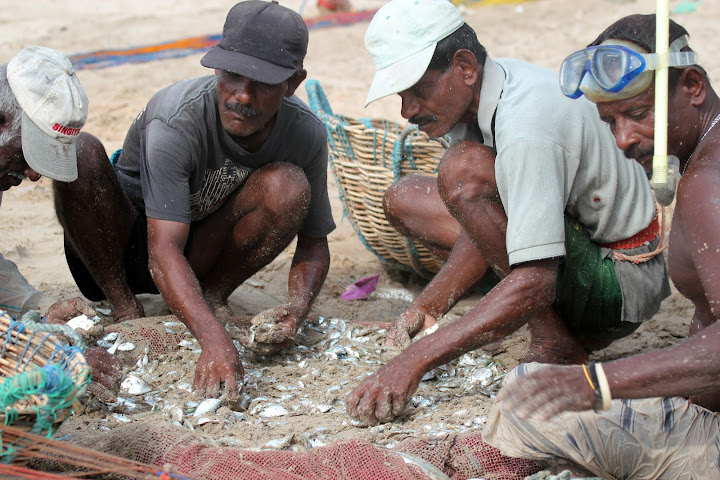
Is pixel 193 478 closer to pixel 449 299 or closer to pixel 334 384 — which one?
pixel 334 384

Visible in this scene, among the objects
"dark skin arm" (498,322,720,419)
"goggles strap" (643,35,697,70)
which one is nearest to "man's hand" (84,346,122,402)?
"dark skin arm" (498,322,720,419)

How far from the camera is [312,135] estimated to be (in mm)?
3477

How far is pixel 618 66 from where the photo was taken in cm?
213

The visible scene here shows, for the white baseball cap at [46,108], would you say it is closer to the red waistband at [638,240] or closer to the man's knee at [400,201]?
the man's knee at [400,201]

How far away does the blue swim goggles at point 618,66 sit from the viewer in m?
2.09

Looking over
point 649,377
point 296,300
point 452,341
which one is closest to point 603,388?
point 649,377

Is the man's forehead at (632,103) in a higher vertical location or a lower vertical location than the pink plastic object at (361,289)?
higher

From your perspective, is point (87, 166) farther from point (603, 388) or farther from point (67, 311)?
point (603, 388)

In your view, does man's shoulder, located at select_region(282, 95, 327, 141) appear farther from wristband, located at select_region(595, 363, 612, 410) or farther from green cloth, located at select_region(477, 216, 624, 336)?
wristband, located at select_region(595, 363, 612, 410)

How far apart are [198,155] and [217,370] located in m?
0.94

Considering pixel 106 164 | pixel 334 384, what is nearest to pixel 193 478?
pixel 334 384

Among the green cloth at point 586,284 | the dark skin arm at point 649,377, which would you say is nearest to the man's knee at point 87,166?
the green cloth at point 586,284

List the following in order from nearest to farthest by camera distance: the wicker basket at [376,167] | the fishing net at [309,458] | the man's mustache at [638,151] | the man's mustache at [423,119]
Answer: the fishing net at [309,458] < the man's mustache at [638,151] < the man's mustache at [423,119] < the wicker basket at [376,167]

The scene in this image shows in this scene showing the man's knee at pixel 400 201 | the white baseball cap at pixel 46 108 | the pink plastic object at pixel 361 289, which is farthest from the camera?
the pink plastic object at pixel 361 289
